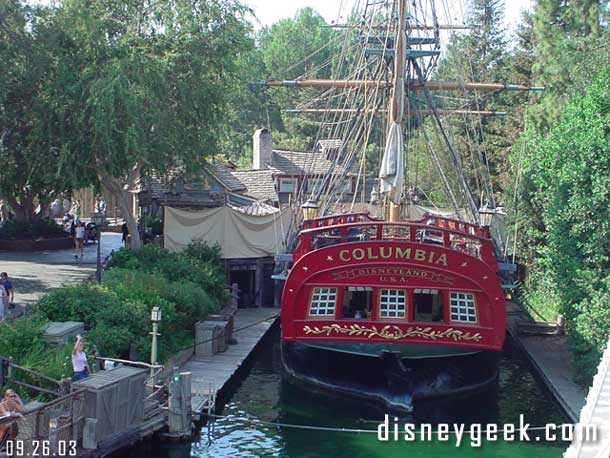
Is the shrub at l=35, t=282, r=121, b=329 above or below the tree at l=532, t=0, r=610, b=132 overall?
Answer: below

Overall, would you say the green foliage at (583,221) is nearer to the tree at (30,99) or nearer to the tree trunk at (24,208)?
the tree at (30,99)

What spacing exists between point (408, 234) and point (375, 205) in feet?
54.4

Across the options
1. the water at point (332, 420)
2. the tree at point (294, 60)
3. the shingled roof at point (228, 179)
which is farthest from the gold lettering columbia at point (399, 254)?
the tree at point (294, 60)

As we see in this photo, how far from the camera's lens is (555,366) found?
82.1 feet

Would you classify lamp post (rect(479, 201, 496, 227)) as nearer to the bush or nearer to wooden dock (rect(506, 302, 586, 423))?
wooden dock (rect(506, 302, 586, 423))

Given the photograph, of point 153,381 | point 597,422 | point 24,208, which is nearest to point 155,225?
point 24,208

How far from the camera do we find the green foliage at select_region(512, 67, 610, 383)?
69.1ft

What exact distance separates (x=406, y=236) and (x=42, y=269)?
1527 cm

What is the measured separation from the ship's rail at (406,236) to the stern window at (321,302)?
1118 millimetres

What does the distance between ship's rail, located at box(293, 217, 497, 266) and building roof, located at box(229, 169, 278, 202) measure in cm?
2467

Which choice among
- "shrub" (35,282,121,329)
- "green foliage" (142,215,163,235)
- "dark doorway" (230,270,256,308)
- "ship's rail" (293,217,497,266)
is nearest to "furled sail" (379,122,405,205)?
"ship's rail" (293,217,497,266)

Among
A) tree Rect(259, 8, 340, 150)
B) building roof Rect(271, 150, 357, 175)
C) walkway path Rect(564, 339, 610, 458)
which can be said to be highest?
tree Rect(259, 8, 340, 150)

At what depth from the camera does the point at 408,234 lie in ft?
69.5

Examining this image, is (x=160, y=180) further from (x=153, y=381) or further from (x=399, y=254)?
(x=153, y=381)
